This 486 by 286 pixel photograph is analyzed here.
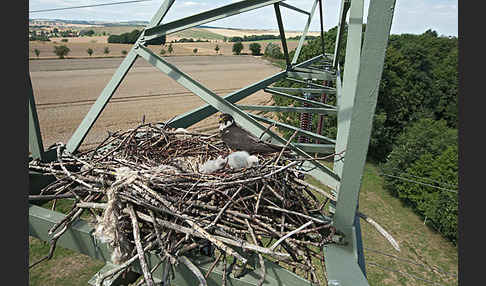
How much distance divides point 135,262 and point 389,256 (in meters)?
8.37

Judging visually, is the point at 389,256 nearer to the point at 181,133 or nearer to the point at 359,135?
the point at 181,133

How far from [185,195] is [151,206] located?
25 cm

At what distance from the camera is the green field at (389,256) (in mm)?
8694

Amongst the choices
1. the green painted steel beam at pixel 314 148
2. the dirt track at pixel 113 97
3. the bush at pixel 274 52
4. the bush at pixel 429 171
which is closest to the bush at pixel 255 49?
the bush at pixel 274 52

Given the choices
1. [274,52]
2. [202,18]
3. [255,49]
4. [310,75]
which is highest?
[255,49]

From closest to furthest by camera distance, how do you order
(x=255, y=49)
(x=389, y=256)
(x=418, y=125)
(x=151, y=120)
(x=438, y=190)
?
(x=389, y=256) < (x=438, y=190) < (x=418, y=125) < (x=151, y=120) < (x=255, y=49)

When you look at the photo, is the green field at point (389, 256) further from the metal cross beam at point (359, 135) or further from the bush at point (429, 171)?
the metal cross beam at point (359, 135)

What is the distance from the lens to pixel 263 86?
534cm

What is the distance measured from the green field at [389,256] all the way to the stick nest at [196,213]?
19.7 feet

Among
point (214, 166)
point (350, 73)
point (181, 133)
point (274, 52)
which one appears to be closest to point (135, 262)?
point (214, 166)

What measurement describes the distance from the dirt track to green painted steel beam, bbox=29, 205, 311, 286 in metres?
15.5

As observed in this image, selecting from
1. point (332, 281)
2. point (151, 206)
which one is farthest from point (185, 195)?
point (332, 281)

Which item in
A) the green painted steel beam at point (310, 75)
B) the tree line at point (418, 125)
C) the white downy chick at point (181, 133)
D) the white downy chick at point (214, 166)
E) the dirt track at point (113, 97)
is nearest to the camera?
the white downy chick at point (214, 166)

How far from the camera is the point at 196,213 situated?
6.57ft
